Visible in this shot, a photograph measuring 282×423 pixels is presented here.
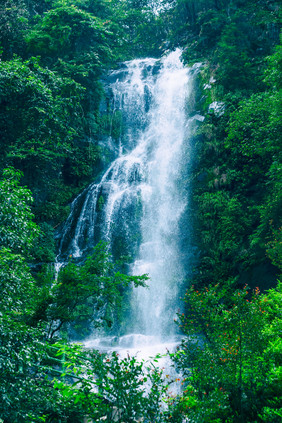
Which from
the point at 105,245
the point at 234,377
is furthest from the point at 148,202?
the point at 234,377

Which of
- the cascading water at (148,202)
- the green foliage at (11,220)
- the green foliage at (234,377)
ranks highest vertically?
the cascading water at (148,202)

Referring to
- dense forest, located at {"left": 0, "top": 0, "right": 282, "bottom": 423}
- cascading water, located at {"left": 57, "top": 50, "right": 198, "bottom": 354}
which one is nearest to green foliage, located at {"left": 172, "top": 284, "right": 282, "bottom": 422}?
dense forest, located at {"left": 0, "top": 0, "right": 282, "bottom": 423}

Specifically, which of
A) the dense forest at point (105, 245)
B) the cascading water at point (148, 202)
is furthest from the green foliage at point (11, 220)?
the cascading water at point (148, 202)

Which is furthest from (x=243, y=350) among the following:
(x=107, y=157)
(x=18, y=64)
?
(x=107, y=157)

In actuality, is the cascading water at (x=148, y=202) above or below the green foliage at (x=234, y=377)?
above

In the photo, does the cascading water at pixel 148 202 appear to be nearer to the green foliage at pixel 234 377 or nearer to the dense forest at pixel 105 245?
the dense forest at pixel 105 245

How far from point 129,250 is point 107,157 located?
7857mm

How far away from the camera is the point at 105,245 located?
6707 mm

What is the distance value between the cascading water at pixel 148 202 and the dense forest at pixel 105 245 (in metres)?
0.86

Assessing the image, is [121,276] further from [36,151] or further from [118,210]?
[36,151]

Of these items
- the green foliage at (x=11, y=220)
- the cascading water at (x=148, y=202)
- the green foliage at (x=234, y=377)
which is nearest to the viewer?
the green foliage at (x=234, y=377)

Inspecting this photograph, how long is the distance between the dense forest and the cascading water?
2.83 ft

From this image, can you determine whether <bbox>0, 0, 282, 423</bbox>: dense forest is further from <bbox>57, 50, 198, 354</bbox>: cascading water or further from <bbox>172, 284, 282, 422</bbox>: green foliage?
<bbox>57, 50, 198, 354</bbox>: cascading water

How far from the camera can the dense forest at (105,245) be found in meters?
3.64
